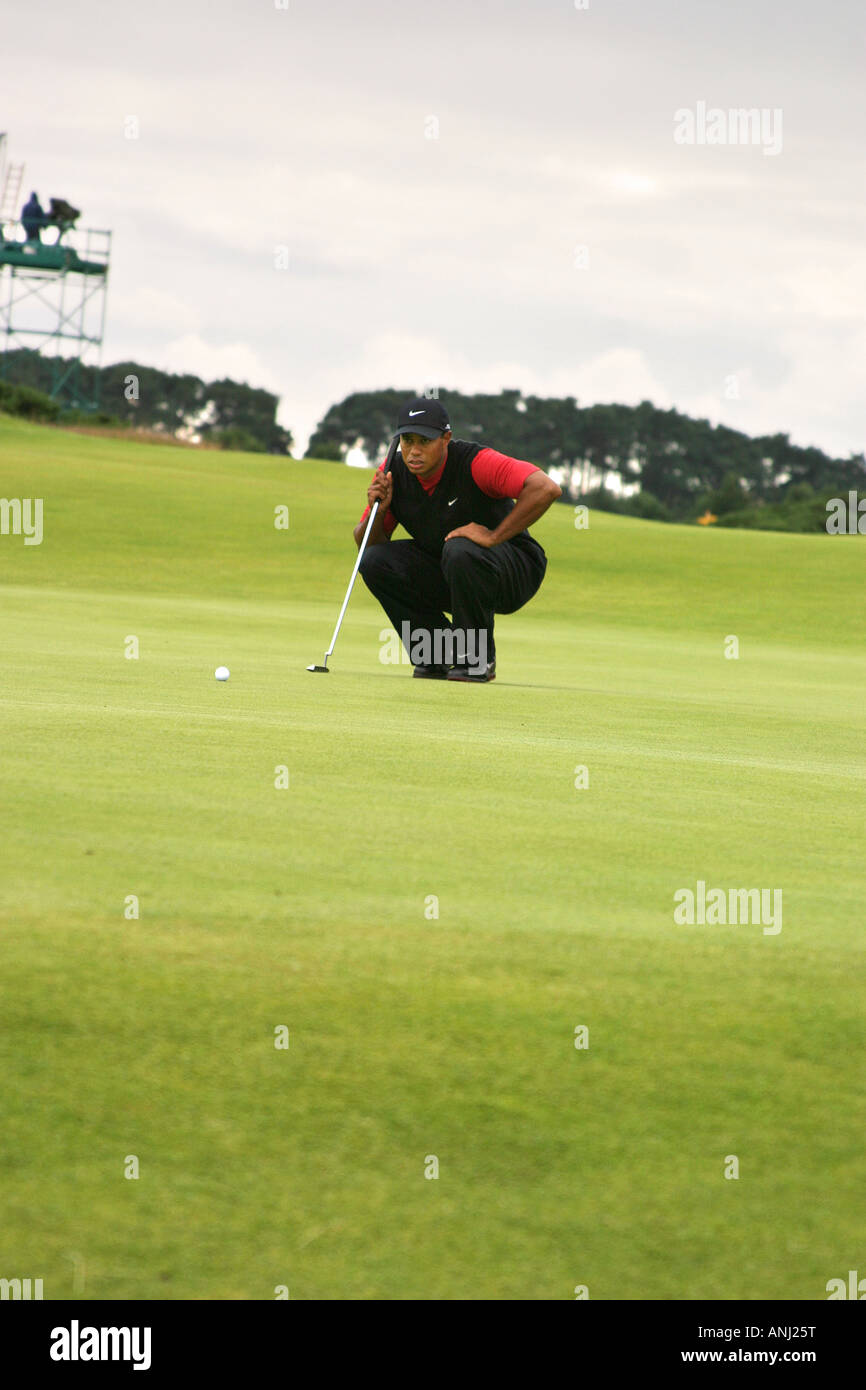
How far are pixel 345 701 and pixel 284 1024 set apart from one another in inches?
201

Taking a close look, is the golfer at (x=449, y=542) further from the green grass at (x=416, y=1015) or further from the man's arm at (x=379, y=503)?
the green grass at (x=416, y=1015)

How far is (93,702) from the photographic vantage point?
708 cm

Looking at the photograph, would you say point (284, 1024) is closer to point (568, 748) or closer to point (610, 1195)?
point (610, 1195)

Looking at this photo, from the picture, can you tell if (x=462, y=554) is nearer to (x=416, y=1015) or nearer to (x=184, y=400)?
(x=416, y=1015)

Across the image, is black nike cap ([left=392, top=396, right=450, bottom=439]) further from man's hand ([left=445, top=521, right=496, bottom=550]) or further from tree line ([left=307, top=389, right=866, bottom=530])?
tree line ([left=307, top=389, right=866, bottom=530])

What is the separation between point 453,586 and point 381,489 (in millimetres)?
820

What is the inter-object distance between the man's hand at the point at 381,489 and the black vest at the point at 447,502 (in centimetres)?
5

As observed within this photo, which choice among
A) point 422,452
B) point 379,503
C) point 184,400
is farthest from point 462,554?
point 184,400

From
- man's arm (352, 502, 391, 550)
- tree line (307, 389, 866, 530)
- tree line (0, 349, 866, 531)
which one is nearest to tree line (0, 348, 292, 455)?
tree line (0, 349, 866, 531)

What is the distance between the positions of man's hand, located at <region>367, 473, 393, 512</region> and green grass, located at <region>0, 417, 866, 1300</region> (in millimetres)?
3631

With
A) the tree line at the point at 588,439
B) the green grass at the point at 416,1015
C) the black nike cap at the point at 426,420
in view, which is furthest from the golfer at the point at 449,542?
the tree line at the point at 588,439

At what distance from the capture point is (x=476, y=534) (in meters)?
9.74

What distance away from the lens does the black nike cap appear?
9.59 metres

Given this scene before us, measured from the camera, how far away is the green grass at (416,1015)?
235 centimetres
